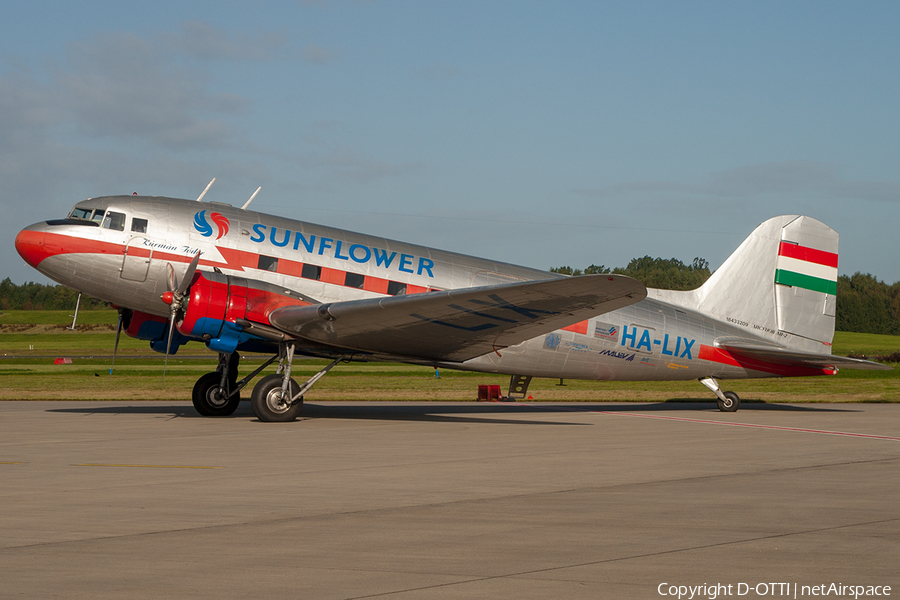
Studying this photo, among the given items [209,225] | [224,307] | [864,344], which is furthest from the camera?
[864,344]

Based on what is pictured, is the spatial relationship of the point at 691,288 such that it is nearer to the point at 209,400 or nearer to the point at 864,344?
the point at 864,344

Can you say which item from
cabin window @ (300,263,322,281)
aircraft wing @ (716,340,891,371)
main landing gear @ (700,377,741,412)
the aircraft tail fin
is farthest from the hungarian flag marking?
cabin window @ (300,263,322,281)

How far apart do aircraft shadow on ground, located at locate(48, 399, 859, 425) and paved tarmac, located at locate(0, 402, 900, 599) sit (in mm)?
3233

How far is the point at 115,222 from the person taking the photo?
16344 millimetres

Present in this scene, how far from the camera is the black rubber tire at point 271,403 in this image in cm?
1585

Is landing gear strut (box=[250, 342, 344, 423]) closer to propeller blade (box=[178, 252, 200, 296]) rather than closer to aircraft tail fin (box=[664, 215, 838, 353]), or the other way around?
propeller blade (box=[178, 252, 200, 296])

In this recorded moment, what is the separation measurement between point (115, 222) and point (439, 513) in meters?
11.7

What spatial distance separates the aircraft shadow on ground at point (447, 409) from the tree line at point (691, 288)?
66487 millimetres

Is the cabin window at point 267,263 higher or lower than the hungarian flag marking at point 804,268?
lower

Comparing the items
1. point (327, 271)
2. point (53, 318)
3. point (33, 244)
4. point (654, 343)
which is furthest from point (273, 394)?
point (53, 318)

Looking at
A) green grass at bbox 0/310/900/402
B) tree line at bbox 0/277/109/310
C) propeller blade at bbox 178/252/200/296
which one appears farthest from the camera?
tree line at bbox 0/277/109/310

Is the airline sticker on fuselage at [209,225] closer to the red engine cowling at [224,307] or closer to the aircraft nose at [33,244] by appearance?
the red engine cowling at [224,307]

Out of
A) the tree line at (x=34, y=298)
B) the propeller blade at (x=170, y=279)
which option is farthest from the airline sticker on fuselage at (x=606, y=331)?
the tree line at (x=34, y=298)

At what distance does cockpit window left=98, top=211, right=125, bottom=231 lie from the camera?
1631cm
